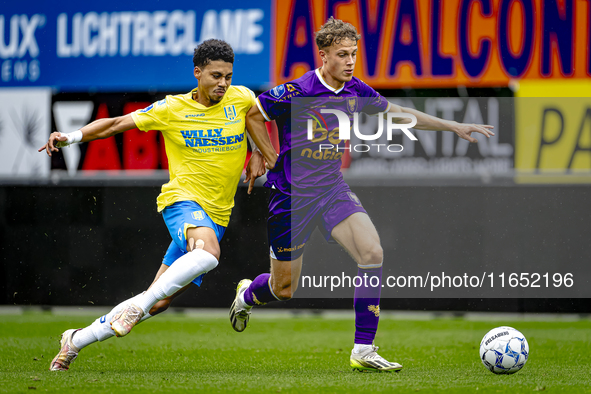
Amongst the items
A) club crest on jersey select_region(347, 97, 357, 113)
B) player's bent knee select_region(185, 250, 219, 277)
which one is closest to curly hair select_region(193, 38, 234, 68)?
club crest on jersey select_region(347, 97, 357, 113)

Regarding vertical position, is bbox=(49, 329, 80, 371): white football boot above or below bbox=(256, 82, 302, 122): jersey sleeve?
below

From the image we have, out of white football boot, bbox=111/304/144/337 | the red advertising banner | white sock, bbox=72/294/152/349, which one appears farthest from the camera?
the red advertising banner

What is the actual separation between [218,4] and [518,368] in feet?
20.4

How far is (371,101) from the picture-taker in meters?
5.24

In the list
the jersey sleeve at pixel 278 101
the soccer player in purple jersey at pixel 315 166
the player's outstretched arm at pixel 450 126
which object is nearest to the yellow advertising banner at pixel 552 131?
the player's outstretched arm at pixel 450 126

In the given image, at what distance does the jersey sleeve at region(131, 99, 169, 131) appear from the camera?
16.4 feet

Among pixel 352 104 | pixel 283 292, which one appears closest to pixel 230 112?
pixel 352 104

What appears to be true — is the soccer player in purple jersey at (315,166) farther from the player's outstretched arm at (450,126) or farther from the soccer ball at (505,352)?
the soccer ball at (505,352)

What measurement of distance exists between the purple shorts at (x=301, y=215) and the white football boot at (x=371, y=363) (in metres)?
0.80

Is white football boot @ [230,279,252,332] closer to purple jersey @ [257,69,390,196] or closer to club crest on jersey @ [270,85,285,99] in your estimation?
purple jersey @ [257,69,390,196]

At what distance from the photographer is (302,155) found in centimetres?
506

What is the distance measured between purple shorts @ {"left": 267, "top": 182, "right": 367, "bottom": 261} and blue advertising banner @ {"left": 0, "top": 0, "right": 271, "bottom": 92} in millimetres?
4232

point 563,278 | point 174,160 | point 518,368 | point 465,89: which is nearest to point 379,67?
point 465,89

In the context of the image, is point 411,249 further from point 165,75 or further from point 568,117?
point 165,75
